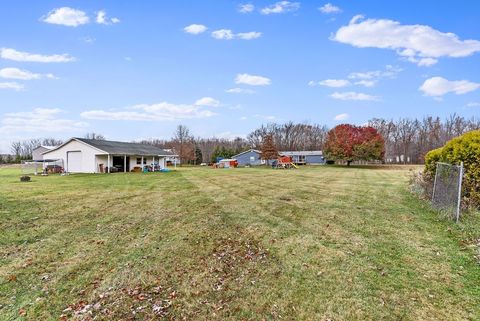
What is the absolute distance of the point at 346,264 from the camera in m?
4.80

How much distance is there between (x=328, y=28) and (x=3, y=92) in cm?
2722

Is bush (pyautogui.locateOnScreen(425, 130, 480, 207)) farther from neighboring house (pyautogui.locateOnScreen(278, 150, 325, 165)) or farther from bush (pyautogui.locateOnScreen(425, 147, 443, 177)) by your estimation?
neighboring house (pyautogui.locateOnScreen(278, 150, 325, 165))

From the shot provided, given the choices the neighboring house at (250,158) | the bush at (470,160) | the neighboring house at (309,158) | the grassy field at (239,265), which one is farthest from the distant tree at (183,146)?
the bush at (470,160)

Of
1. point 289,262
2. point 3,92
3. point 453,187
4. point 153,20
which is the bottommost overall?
point 289,262

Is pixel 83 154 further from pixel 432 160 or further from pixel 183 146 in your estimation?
pixel 432 160

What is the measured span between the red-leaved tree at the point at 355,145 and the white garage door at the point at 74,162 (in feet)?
112

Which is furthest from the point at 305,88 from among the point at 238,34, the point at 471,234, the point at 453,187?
the point at 471,234

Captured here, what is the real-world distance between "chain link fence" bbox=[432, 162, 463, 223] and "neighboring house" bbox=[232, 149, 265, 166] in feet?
152

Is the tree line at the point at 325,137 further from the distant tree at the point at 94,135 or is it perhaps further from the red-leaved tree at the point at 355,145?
the distant tree at the point at 94,135

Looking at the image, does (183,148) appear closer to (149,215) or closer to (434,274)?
(149,215)

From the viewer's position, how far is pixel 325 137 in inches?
2648

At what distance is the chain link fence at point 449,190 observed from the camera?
23.0 feet

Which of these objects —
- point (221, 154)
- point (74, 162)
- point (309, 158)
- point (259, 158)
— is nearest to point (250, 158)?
point (259, 158)

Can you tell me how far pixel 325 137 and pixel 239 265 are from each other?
65.7 metres
